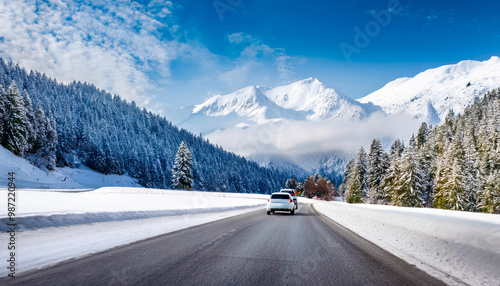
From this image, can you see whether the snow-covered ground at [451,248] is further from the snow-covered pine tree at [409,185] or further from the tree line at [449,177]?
the tree line at [449,177]

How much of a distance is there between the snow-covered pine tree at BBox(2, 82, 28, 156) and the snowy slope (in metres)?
2.78

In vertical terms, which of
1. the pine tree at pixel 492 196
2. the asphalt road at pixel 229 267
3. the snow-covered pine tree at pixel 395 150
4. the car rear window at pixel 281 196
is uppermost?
the snow-covered pine tree at pixel 395 150

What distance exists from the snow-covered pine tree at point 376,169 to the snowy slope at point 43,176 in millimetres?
57130

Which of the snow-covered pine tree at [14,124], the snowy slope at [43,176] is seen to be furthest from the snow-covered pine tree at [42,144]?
the snow-covered pine tree at [14,124]

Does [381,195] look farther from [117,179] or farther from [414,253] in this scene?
[117,179]

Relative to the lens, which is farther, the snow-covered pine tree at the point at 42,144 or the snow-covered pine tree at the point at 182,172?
the snow-covered pine tree at the point at 42,144

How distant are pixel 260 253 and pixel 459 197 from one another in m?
43.0

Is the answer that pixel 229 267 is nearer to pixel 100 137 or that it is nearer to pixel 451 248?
pixel 451 248

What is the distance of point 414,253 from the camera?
6.99 meters

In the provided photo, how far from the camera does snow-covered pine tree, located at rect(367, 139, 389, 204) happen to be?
56406mm

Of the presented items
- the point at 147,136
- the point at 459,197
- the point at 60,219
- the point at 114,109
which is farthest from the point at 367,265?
the point at 114,109

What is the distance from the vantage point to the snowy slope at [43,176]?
52737mm

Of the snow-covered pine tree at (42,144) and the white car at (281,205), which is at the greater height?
the snow-covered pine tree at (42,144)

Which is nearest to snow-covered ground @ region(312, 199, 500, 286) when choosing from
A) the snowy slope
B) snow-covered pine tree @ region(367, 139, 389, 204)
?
the snowy slope
